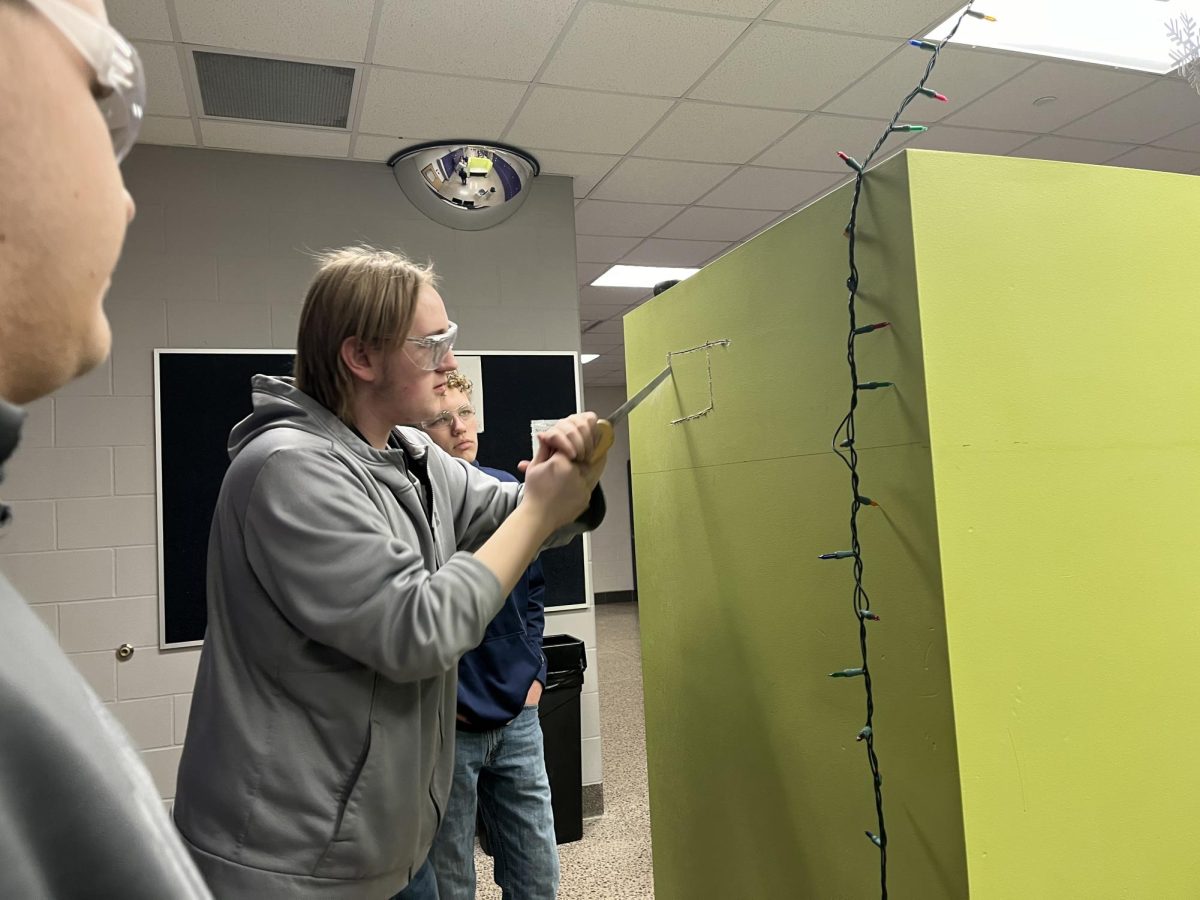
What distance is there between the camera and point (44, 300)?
0.38m

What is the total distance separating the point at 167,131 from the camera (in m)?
3.04

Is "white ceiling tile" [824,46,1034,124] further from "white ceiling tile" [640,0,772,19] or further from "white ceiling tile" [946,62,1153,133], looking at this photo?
"white ceiling tile" [640,0,772,19]

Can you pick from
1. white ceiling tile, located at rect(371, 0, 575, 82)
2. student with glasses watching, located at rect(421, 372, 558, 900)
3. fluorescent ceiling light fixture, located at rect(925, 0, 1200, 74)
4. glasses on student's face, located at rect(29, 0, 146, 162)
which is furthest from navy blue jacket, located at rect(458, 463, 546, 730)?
fluorescent ceiling light fixture, located at rect(925, 0, 1200, 74)

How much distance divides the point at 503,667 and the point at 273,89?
2165 millimetres

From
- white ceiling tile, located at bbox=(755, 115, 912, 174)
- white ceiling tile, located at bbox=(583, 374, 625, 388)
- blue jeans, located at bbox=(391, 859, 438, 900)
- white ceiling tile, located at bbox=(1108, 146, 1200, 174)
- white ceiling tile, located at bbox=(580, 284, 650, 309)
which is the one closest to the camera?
blue jeans, located at bbox=(391, 859, 438, 900)

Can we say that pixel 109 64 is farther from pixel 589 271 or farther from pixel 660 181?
pixel 589 271

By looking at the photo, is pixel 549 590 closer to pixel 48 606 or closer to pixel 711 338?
pixel 48 606

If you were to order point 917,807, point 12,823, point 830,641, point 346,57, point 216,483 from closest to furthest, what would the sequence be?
point 12,823, point 917,807, point 830,641, point 346,57, point 216,483

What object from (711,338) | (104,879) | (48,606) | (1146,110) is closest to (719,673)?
(711,338)

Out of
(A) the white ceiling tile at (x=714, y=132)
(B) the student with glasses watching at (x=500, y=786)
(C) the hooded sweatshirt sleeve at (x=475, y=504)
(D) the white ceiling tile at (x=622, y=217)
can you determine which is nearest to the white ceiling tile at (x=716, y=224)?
(D) the white ceiling tile at (x=622, y=217)

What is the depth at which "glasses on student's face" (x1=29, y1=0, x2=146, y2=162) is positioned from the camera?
400 millimetres

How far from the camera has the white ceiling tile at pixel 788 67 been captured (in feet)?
8.67

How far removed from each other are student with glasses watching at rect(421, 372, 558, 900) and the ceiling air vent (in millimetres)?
1607

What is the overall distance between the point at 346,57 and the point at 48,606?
2.25m
